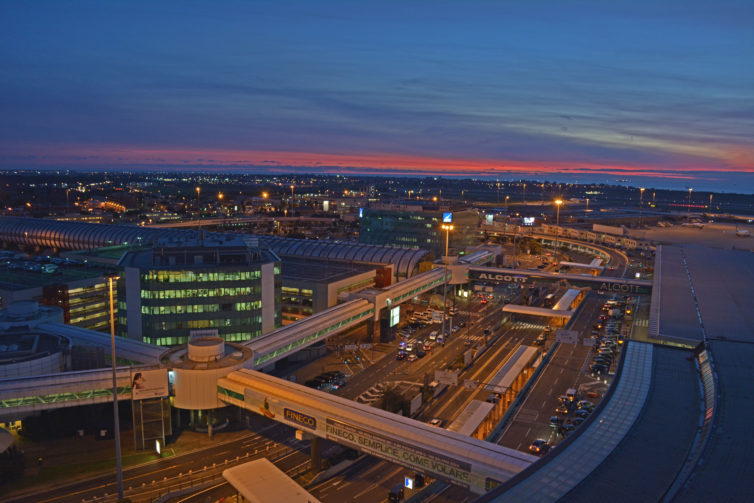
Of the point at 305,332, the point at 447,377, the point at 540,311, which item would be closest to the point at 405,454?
the point at 447,377

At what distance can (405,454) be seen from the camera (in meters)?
21.0

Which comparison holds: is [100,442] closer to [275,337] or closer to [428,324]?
[275,337]

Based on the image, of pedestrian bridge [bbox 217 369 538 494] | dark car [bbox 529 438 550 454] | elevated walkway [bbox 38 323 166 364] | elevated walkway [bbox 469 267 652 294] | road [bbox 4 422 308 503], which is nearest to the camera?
pedestrian bridge [bbox 217 369 538 494]

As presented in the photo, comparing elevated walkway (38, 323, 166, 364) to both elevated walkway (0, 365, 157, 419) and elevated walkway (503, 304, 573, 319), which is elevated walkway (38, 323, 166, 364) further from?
elevated walkway (503, 304, 573, 319)

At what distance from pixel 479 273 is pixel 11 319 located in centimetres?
5242

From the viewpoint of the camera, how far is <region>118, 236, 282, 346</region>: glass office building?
4028 cm

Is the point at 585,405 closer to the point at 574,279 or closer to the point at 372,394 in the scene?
the point at 372,394

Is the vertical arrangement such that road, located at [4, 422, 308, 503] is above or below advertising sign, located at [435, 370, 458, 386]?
below

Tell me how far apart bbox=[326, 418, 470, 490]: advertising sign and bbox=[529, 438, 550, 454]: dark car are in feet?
35.6

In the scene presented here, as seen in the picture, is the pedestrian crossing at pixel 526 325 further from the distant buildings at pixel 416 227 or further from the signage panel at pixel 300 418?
the signage panel at pixel 300 418

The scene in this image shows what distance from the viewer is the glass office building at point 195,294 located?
40281mm

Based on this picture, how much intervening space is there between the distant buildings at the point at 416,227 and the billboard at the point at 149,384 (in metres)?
65.4

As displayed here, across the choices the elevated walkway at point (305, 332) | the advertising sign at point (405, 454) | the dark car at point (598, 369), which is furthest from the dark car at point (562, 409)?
the elevated walkway at point (305, 332)

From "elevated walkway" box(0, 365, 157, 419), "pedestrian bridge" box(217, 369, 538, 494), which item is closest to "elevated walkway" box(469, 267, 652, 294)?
"pedestrian bridge" box(217, 369, 538, 494)
